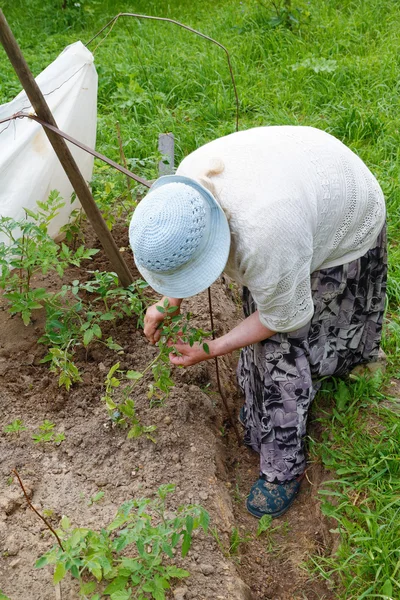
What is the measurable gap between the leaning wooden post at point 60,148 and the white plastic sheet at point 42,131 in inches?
14.4

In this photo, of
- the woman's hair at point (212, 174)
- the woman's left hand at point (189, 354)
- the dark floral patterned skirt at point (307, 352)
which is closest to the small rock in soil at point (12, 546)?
the woman's left hand at point (189, 354)

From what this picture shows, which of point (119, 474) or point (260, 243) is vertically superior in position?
point (260, 243)

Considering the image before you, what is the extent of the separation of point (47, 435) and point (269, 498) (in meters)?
0.78

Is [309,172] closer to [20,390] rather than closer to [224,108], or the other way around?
[20,390]

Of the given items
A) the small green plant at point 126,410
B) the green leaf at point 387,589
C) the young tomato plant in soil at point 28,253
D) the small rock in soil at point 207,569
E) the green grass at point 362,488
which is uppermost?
the young tomato plant in soil at point 28,253

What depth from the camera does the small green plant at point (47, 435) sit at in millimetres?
2100

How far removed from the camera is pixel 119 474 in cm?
210

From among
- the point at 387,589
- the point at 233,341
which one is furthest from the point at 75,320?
the point at 387,589

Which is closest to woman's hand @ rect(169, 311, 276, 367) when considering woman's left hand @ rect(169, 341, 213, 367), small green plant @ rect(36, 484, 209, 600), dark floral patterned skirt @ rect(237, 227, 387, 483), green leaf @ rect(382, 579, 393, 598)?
woman's left hand @ rect(169, 341, 213, 367)

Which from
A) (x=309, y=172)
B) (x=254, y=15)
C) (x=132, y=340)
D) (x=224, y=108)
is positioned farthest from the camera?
(x=254, y=15)

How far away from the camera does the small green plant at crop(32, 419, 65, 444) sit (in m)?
2.10

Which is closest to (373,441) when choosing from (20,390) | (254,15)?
(20,390)

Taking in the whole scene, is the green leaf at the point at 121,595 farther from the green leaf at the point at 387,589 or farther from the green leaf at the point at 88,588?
the green leaf at the point at 387,589

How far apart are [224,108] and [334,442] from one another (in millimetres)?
2577
